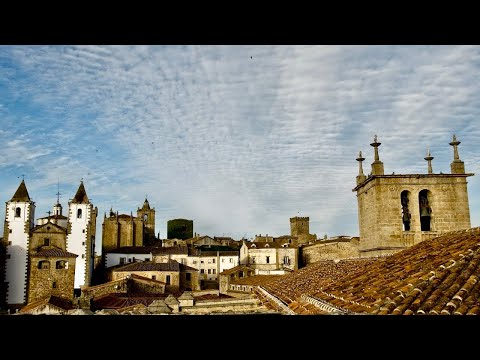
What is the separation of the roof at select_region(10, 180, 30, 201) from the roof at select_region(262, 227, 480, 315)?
1517 inches

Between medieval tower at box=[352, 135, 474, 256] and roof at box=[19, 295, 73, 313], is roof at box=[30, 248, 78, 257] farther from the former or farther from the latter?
medieval tower at box=[352, 135, 474, 256]

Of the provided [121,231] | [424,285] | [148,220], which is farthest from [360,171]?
[148,220]

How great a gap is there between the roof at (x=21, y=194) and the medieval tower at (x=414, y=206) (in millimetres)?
34932

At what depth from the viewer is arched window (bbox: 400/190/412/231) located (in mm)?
18391

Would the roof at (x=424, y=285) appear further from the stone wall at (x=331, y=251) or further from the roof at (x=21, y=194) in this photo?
the roof at (x=21, y=194)

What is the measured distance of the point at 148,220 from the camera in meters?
84.5

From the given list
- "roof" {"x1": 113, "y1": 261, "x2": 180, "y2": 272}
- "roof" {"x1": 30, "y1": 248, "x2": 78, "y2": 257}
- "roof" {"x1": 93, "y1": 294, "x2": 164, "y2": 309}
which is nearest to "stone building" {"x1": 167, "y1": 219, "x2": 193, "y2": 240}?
"roof" {"x1": 113, "y1": 261, "x2": 180, "y2": 272}

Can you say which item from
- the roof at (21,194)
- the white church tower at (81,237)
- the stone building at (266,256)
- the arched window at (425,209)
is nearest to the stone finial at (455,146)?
the arched window at (425,209)
